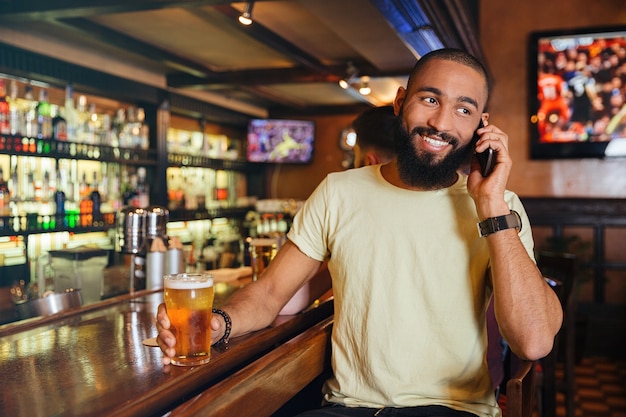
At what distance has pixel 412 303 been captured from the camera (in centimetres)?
164

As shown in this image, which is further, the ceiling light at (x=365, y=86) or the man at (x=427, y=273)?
the ceiling light at (x=365, y=86)

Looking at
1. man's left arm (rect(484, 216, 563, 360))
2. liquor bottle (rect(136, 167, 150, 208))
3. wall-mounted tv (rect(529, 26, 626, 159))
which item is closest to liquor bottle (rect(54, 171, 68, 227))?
liquor bottle (rect(136, 167, 150, 208))

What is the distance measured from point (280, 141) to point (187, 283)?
6.60 metres

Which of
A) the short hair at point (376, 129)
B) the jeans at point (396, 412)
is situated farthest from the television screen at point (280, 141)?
the jeans at point (396, 412)

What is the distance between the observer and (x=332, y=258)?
178cm

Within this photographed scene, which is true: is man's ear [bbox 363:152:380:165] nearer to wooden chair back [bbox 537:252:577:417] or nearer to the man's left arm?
wooden chair back [bbox 537:252:577:417]

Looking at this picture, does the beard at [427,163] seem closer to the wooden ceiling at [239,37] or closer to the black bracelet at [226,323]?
the black bracelet at [226,323]

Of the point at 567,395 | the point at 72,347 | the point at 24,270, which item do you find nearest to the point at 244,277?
the point at 72,347

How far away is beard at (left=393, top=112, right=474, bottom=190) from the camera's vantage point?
1.71 meters

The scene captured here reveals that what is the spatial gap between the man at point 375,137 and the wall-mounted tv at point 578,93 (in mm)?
3191

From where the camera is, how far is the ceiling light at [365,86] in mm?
5532

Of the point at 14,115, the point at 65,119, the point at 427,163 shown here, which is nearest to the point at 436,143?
the point at 427,163

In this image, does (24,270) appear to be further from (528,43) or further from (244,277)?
(528,43)

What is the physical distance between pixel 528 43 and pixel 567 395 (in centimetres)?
343
